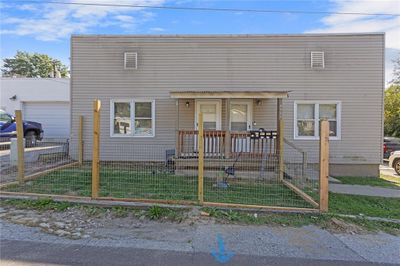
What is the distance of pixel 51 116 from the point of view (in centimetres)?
2059

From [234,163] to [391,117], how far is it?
23.0 meters

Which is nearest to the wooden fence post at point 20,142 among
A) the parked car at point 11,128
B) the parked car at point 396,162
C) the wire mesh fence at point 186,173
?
the wire mesh fence at point 186,173

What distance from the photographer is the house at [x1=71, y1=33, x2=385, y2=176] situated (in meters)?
11.5

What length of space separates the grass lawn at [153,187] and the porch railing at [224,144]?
113 centimetres

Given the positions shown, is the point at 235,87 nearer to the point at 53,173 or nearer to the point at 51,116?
the point at 53,173

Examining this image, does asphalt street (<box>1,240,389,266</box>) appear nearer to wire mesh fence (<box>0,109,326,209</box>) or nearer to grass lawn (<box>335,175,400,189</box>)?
wire mesh fence (<box>0,109,326,209</box>)

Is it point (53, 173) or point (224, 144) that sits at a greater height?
point (224, 144)

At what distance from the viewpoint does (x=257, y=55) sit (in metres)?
11.6

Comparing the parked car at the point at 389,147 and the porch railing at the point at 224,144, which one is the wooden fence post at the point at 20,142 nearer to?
the porch railing at the point at 224,144

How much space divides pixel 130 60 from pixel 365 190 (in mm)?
8922

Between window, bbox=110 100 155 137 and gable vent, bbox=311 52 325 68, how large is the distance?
6.10m

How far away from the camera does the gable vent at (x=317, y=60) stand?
11.5m

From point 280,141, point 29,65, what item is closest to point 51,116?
point 280,141

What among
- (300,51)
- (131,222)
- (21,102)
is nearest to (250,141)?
(300,51)
